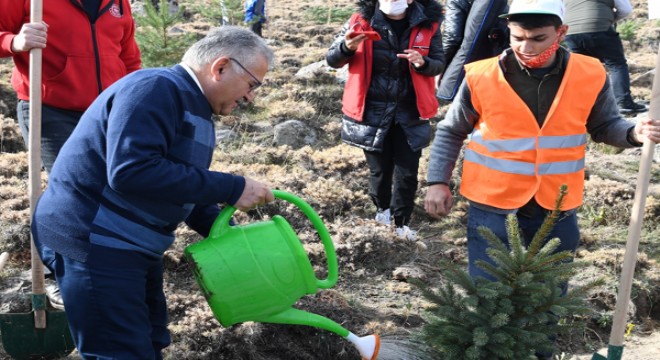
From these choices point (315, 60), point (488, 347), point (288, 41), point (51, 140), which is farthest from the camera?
point (288, 41)

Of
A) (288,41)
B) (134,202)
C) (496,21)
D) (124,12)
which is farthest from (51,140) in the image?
→ (288,41)

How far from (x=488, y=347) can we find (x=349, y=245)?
191 cm

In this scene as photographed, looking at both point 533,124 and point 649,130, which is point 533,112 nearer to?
point 533,124

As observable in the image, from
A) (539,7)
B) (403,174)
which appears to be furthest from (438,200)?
(403,174)

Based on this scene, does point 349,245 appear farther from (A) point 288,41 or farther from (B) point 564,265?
(A) point 288,41

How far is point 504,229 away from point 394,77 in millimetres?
1735

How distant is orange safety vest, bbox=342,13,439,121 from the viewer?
14.4ft

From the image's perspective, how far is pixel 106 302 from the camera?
89.1 inches

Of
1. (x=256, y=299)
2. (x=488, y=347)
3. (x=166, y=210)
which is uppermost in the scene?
(x=166, y=210)

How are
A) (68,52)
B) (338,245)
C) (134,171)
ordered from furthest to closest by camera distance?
(338,245), (68,52), (134,171)

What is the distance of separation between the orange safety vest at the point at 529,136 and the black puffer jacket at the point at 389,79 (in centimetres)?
149

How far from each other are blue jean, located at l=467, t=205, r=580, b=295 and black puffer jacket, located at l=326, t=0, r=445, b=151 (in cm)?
146

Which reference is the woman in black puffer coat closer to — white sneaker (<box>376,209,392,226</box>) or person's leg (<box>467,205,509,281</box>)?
white sneaker (<box>376,209,392,226</box>)

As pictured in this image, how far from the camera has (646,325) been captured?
159 inches
